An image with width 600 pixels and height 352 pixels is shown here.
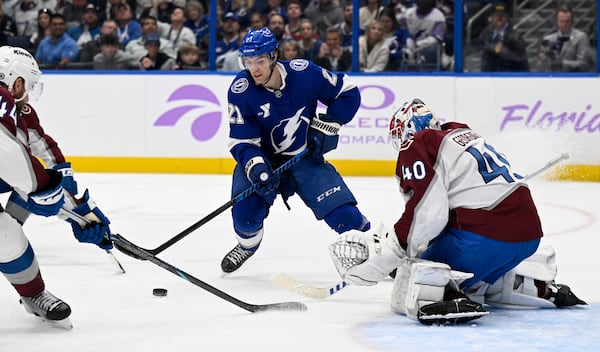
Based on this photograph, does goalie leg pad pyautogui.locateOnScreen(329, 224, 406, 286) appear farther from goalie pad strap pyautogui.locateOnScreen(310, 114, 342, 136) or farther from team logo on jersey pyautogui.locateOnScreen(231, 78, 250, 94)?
team logo on jersey pyautogui.locateOnScreen(231, 78, 250, 94)

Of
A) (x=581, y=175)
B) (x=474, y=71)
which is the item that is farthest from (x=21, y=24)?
(x=581, y=175)

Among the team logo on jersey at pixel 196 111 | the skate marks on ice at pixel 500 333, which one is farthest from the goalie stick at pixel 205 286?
the team logo on jersey at pixel 196 111

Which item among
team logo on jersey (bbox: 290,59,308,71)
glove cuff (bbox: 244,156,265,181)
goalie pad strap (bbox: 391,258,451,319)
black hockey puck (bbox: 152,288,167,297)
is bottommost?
black hockey puck (bbox: 152,288,167,297)

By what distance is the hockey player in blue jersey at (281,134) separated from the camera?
3.93 metres

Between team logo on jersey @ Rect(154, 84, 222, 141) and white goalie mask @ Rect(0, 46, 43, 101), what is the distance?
448 centimetres

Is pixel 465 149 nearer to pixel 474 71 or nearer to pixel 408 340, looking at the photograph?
pixel 408 340

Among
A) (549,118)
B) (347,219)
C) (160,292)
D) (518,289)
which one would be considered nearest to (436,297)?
(518,289)

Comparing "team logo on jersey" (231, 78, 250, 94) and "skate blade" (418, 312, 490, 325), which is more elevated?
"team logo on jersey" (231, 78, 250, 94)

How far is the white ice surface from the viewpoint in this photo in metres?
2.88

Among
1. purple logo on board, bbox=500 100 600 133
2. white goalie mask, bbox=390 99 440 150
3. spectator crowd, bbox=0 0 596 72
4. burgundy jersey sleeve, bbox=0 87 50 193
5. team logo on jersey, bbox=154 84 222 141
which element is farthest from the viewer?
team logo on jersey, bbox=154 84 222 141

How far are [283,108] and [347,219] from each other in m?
0.50

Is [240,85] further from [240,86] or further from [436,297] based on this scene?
[436,297]

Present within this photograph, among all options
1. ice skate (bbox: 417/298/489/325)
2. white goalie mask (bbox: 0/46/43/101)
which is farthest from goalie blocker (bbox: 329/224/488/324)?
white goalie mask (bbox: 0/46/43/101)

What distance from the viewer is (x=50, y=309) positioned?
9.80 ft
